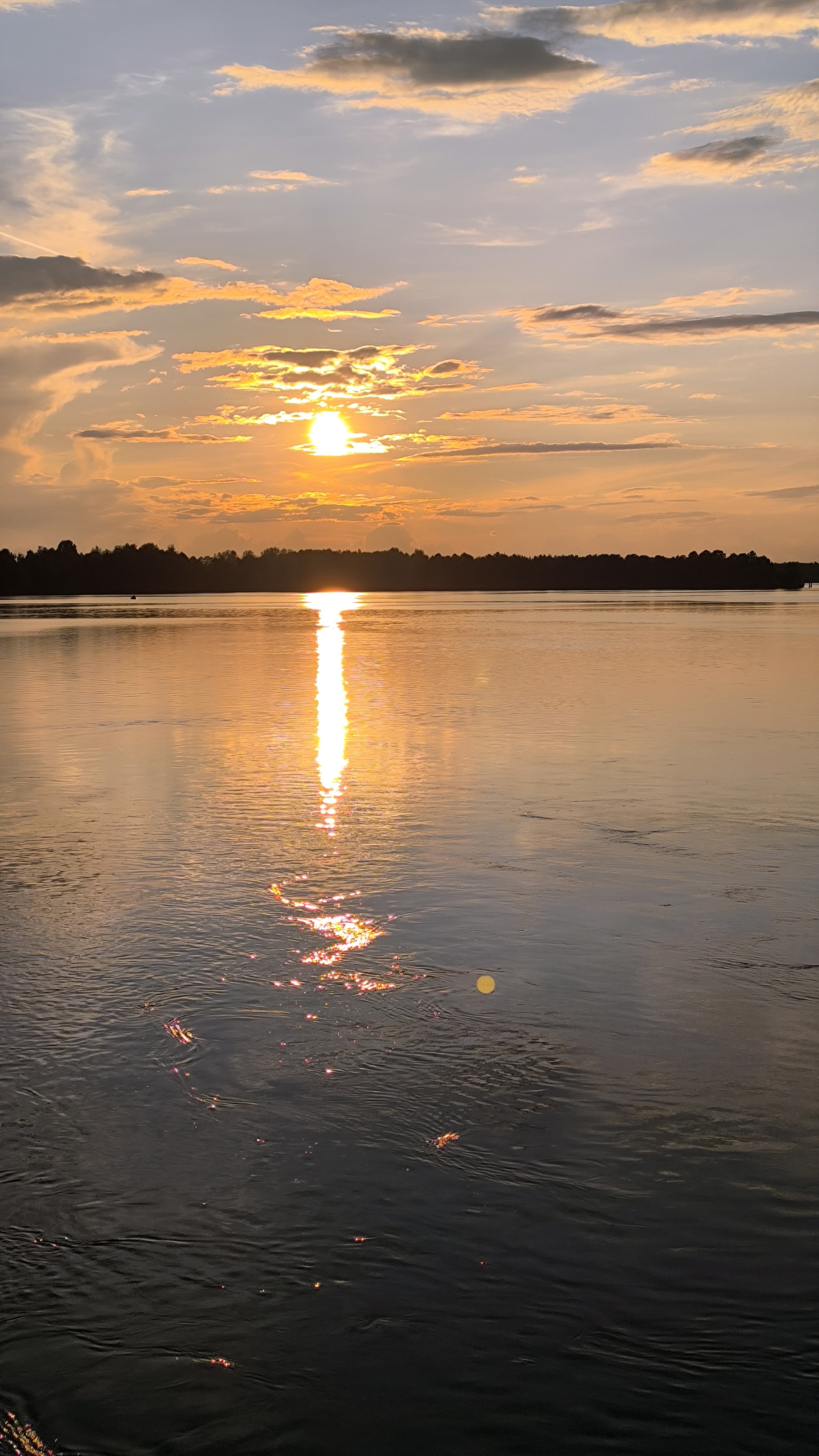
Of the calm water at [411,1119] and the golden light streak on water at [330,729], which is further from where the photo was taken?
the golden light streak on water at [330,729]

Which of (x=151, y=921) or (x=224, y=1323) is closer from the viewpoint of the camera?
(x=224, y=1323)

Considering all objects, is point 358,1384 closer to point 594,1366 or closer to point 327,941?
point 594,1366

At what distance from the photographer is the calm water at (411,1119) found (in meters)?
4.53

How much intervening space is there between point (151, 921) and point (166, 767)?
8873mm

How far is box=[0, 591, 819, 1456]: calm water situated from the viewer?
14.9ft

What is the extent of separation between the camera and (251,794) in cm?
1684

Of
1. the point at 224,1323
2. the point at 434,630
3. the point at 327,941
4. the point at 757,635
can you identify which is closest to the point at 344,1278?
the point at 224,1323

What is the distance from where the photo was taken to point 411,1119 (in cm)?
666

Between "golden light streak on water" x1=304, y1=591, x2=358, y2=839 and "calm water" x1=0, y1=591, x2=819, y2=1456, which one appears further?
"golden light streak on water" x1=304, y1=591, x2=358, y2=839

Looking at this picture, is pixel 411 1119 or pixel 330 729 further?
pixel 330 729

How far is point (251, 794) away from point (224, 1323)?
39.8 ft

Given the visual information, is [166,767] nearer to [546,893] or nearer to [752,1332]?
[546,893]

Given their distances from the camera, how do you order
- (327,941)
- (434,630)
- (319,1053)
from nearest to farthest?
(319,1053) → (327,941) → (434,630)

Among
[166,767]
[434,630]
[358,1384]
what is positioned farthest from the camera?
[434,630]
